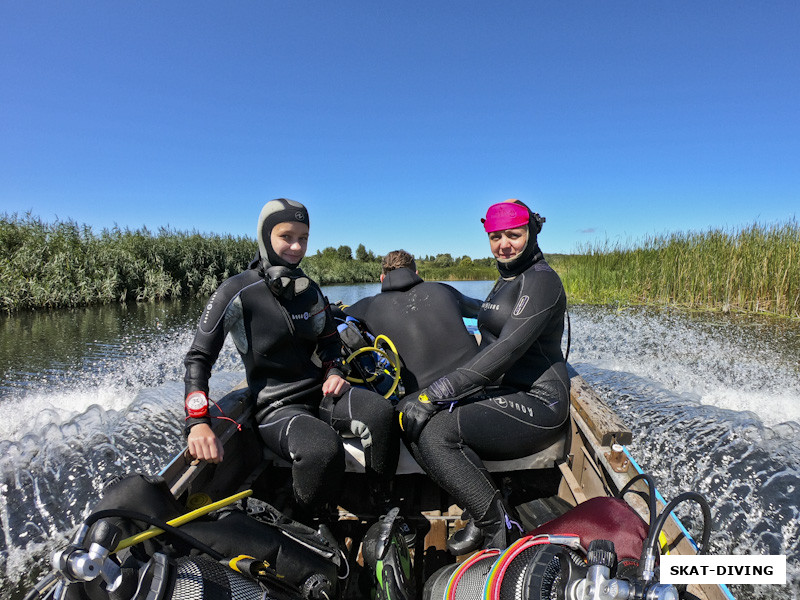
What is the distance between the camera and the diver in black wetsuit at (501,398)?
1958mm

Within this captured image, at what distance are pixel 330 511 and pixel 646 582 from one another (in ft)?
5.82

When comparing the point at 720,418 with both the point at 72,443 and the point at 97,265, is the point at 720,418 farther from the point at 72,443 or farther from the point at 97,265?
the point at 97,265

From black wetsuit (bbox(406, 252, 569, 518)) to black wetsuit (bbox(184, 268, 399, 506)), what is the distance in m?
0.28

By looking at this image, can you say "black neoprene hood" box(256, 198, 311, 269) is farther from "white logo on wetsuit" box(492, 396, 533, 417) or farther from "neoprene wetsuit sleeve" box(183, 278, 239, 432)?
"white logo on wetsuit" box(492, 396, 533, 417)

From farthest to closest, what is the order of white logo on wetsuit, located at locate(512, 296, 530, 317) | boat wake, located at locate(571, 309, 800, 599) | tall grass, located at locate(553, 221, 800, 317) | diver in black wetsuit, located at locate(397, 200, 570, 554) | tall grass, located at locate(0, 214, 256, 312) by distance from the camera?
1. tall grass, located at locate(0, 214, 256, 312)
2. tall grass, located at locate(553, 221, 800, 317)
3. boat wake, located at locate(571, 309, 800, 599)
4. white logo on wetsuit, located at locate(512, 296, 530, 317)
5. diver in black wetsuit, located at locate(397, 200, 570, 554)

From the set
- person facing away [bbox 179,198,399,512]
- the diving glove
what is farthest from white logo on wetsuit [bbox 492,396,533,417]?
person facing away [bbox 179,198,399,512]

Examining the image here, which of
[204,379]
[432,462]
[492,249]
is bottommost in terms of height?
[432,462]

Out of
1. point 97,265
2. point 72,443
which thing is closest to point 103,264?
point 97,265

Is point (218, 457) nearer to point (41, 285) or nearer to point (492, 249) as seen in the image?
point (492, 249)

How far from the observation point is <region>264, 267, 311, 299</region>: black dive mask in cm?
231

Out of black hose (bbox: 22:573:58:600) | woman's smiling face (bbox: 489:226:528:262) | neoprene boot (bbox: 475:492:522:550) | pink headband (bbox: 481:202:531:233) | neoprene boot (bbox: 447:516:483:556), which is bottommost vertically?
neoprene boot (bbox: 447:516:483:556)

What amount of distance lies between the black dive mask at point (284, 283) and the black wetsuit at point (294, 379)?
0.03m

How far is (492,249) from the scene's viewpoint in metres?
2.53

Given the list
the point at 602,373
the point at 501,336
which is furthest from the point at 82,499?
the point at 602,373
